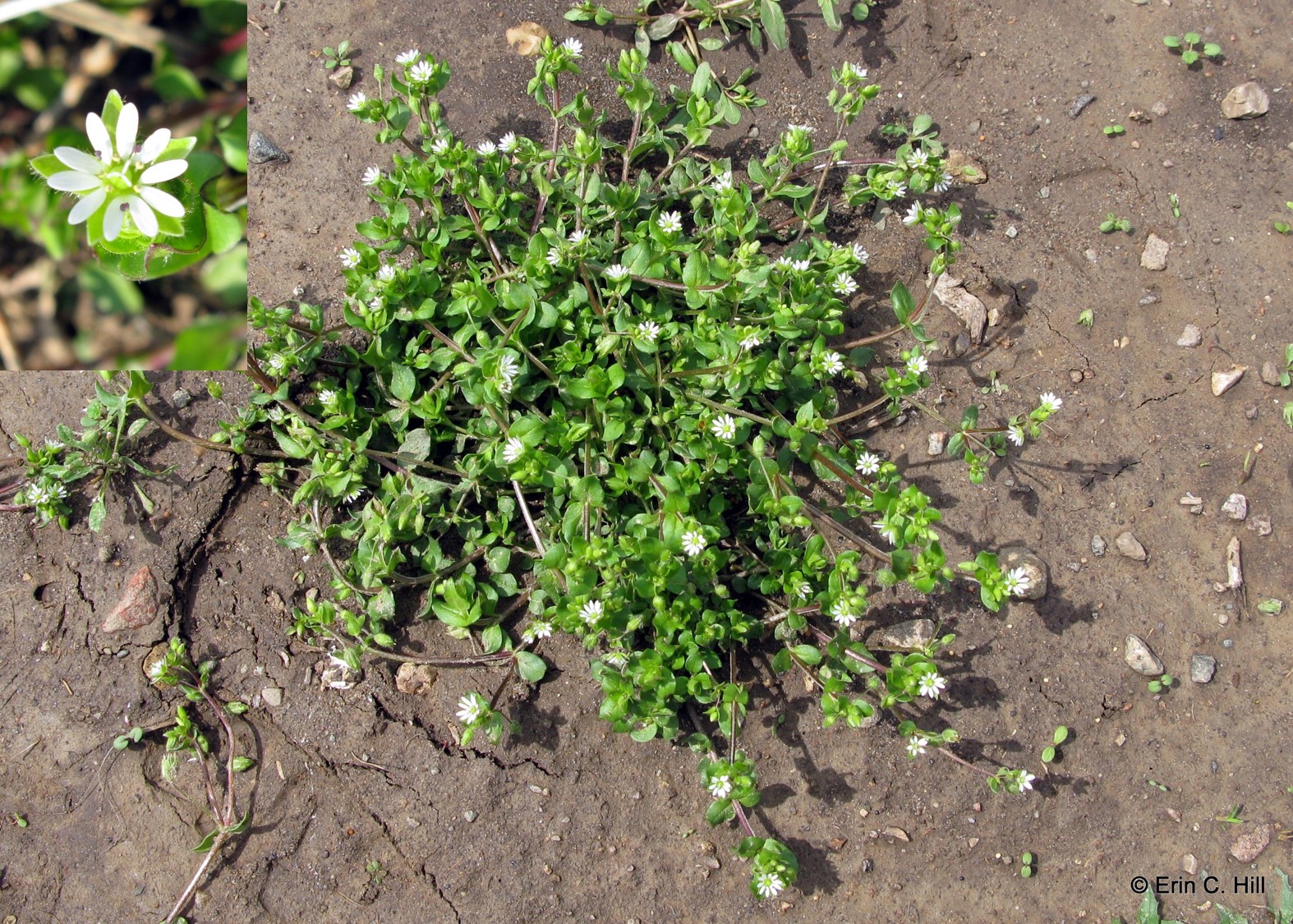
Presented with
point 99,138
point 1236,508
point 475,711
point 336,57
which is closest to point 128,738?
point 475,711

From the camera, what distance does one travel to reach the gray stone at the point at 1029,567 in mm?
2695

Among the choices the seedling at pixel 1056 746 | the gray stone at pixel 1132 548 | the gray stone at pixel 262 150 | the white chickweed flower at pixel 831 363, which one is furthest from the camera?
the gray stone at pixel 262 150

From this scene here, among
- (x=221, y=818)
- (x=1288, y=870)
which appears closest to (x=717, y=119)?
(x=221, y=818)

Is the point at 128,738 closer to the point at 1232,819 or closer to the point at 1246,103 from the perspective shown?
the point at 1232,819

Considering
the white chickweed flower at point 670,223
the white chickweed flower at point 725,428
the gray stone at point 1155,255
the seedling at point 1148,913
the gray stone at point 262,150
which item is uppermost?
the gray stone at point 262,150

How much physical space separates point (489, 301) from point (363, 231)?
19.6 inches

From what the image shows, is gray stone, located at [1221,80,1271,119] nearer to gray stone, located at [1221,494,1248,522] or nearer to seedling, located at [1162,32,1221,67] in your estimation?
seedling, located at [1162,32,1221,67]

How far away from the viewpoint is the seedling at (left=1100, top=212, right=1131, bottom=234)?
2.92 meters

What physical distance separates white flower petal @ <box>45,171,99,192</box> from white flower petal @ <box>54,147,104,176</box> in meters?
0.02

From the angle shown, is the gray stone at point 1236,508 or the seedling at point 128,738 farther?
the gray stone at point 1236,508

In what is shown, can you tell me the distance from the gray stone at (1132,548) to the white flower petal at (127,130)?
3246 millimetres

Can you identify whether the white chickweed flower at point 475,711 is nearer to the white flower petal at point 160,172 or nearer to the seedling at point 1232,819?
the white flower petal at point 160,172

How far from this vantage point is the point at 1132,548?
2.74 metres

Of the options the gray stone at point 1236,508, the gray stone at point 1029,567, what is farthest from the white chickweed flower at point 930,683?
the gray stone at point 1236,508
